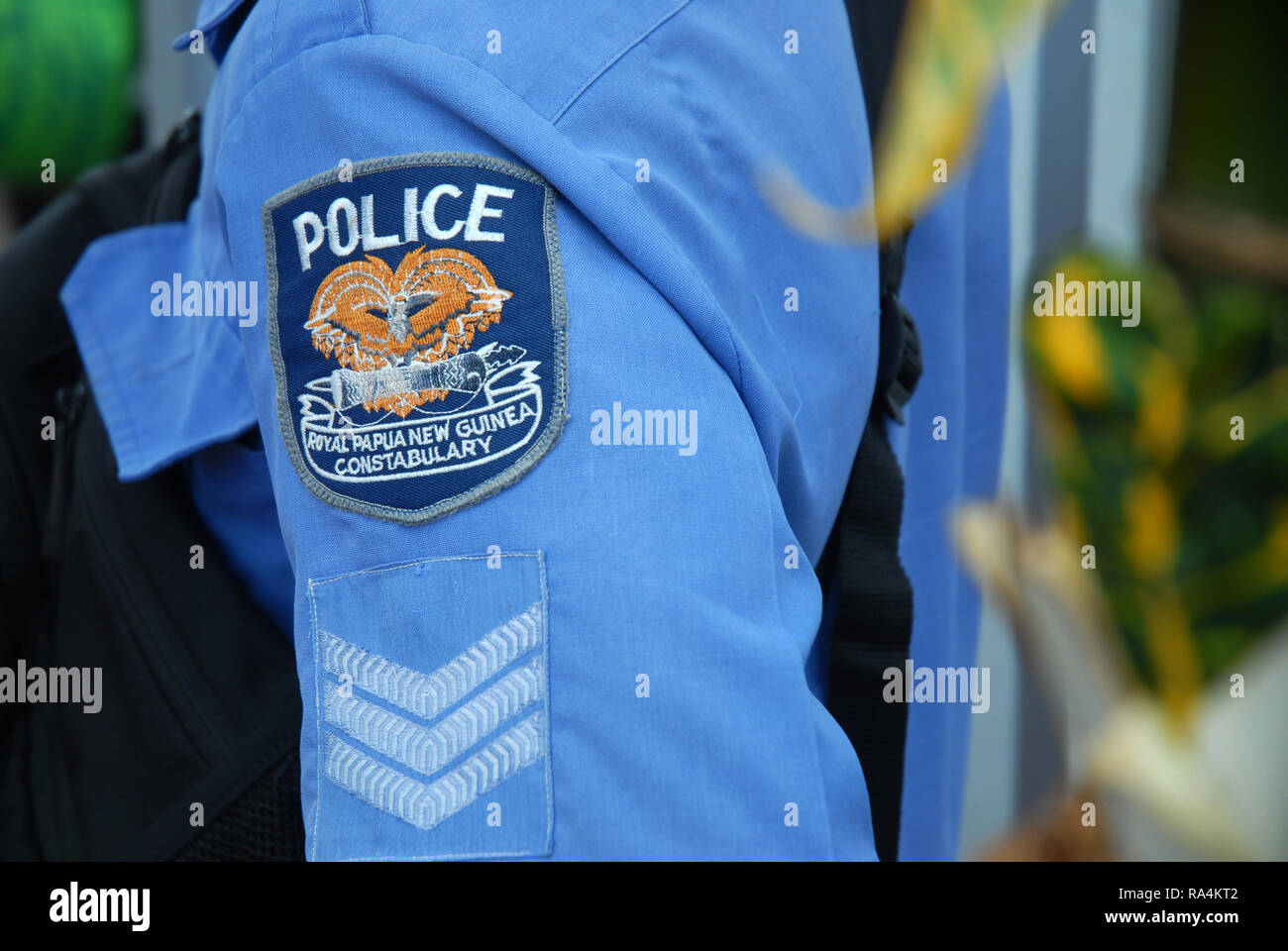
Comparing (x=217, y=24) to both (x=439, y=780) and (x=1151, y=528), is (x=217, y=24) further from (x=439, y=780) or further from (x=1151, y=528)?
(x=1151, y=528)

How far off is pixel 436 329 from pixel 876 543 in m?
0.32

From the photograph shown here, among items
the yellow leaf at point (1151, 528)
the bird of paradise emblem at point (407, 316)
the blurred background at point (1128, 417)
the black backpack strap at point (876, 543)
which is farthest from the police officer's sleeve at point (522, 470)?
A: the yellow leaf at point (1151, 528)

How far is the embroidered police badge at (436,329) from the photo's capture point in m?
0.47

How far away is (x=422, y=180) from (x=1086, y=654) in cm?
131

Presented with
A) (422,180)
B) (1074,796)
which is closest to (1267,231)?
(1074,796)

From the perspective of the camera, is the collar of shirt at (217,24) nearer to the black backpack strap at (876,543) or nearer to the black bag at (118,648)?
the black bag at (118,648)

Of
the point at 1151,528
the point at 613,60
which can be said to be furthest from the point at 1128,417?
the point at 613,60

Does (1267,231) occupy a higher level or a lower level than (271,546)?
higher

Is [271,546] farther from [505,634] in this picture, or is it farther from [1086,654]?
[1086,654]

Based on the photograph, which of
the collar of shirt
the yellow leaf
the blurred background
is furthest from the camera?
the yellow leaf

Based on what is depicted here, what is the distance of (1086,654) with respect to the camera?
149 cm

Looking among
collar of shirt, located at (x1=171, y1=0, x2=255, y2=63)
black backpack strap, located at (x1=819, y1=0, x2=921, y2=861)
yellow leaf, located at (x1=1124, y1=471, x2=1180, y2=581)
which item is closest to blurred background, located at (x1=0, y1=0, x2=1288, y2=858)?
yellow leaf, located at (x1=1124, y1=471, x2=1180, y2=581)

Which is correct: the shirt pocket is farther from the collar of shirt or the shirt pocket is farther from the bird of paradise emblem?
the collar of shirt

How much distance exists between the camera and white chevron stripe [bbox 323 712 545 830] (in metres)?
0.45
